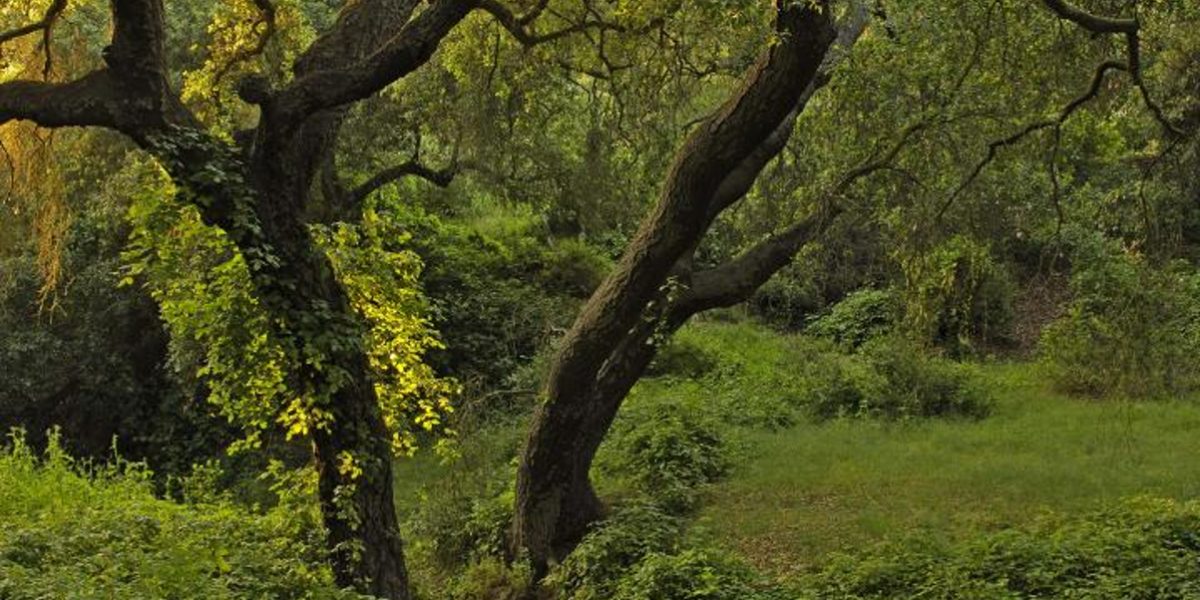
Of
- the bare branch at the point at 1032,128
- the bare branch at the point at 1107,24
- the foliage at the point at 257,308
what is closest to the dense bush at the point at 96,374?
the foliage at the point at 257,308

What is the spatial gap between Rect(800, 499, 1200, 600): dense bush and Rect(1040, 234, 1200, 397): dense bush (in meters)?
1.85

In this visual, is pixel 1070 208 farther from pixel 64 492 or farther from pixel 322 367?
pixel 64 492

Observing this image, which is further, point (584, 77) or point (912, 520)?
point (584, 77)

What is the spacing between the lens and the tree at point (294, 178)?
7.50 meters

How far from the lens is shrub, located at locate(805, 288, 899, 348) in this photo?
69.6 feet

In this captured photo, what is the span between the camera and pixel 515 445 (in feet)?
48.0

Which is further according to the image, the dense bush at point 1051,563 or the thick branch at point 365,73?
the dense bush at point 1051,563

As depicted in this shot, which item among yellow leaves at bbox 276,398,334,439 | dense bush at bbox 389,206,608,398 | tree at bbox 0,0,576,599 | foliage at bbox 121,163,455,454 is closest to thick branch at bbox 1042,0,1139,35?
tree at bbox 0,0,576,599

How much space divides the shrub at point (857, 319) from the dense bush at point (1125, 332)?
4.14 m

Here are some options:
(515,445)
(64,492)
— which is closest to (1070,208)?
(515,445)

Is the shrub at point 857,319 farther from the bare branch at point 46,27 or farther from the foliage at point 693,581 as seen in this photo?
the bare branch at point 46,27

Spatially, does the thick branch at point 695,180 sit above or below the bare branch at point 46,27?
below

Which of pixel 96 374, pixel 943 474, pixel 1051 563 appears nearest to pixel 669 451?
pixel 943 474

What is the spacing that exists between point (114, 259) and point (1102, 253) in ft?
47.6
